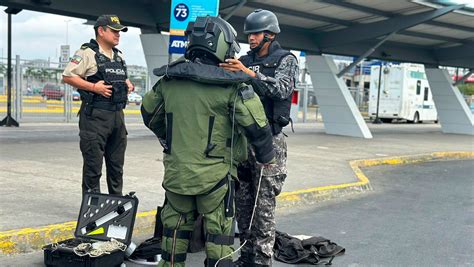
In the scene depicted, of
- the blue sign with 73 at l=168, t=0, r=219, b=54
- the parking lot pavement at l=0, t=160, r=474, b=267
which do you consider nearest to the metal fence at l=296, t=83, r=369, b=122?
the parking lot pavement at l=0, t=160, r=474, b=267

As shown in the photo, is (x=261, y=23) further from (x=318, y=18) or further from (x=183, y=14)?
(x=318, y=18)

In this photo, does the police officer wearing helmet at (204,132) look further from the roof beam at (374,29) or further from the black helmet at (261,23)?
the roof beam at (374,29)

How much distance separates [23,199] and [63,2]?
274 inches

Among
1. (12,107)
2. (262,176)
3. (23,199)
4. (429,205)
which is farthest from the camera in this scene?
(12,107)

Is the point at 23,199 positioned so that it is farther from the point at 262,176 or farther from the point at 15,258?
the point at 262,176

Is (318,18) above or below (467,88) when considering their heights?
above

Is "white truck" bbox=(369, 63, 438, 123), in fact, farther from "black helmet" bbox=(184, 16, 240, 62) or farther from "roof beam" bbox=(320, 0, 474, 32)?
"black helmet" bbox=(184, 16, 240, 62)

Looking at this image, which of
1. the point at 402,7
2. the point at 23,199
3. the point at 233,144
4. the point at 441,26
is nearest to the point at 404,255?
the point at 233,144

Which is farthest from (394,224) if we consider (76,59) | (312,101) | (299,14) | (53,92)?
(312,101)

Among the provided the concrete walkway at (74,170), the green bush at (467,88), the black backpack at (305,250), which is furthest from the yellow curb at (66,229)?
the green bush at (467,88)

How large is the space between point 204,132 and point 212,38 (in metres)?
0.65

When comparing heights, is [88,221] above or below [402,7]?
below

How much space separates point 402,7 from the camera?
14797 millimetres

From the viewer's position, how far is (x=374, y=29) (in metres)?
16.1
